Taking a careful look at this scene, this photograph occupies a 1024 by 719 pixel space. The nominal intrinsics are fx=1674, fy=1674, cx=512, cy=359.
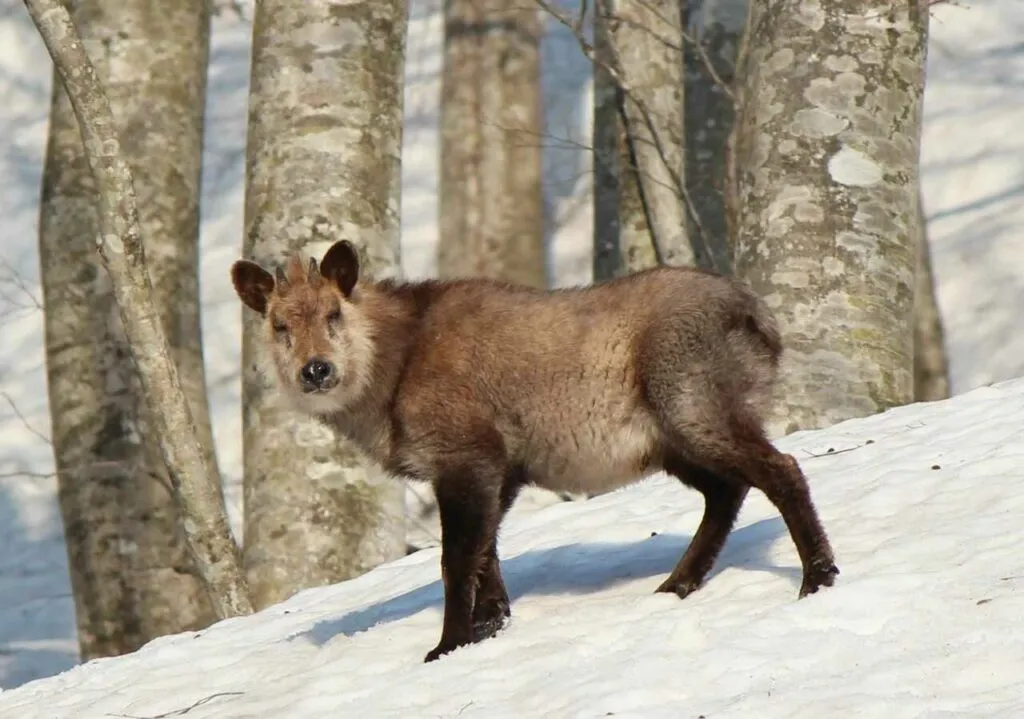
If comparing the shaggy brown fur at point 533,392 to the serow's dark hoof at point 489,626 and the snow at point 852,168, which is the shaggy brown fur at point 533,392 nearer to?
the serow's dark hoof at point 489,626

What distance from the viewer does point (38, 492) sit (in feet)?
57.4

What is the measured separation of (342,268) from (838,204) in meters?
3.17

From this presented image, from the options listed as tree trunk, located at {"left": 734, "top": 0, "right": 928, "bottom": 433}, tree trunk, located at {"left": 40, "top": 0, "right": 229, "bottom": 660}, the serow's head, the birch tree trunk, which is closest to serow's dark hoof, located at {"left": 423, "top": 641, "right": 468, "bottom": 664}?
the serow's head

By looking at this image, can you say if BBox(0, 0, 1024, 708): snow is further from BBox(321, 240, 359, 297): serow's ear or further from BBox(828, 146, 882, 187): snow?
BBox(321, 240, 359, 297): serow's ear

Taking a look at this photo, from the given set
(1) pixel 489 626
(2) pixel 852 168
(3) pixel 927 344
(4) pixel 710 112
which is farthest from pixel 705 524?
(4) pixel 710 112

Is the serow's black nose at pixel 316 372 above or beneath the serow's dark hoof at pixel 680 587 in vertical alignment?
above

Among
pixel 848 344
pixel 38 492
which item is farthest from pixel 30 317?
pixel 848 344

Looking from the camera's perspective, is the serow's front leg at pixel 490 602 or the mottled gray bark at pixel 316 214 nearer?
the serow's front leg at pixel 490 602

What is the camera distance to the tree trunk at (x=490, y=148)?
17.9 m

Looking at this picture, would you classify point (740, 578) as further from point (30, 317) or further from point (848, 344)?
point (30, 317)

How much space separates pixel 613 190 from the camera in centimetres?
1528

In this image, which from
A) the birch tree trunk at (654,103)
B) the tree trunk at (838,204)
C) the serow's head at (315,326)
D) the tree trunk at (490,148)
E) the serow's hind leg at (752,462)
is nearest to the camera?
the serow's hind leg at (752,462)

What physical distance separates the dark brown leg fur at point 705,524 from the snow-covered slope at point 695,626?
0.08 metres

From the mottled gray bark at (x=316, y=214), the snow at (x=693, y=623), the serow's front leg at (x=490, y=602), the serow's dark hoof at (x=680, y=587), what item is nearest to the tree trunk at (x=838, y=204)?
the snow at (x=693, y=623)
